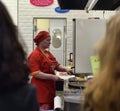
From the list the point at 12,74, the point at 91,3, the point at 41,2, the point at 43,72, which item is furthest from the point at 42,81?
the point at 41,2

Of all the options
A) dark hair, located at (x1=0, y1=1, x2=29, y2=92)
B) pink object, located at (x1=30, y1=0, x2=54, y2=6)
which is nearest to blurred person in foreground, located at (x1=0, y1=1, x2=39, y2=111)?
dark hair, located at (x1=0, y1=1, x2=29, y2=92)

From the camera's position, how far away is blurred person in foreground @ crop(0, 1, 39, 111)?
133 cm

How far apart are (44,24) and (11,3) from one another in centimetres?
86

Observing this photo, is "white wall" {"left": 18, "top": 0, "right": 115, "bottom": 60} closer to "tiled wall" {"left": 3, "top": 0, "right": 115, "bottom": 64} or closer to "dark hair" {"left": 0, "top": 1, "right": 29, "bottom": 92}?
"tiled wall" {"left": 3, "top": 0, "right": 115, "bottom": 64}

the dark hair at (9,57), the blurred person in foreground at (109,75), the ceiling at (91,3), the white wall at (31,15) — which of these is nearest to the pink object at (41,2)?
the white wall at (31,15)

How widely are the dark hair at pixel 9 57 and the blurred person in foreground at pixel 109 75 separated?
0.31 m

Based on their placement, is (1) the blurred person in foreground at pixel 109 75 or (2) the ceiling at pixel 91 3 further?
(2) the ceiling at pixel 91 3

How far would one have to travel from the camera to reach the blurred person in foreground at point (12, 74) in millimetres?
1334

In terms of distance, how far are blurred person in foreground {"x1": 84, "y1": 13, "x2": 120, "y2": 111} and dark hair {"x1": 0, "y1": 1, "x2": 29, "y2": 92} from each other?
311mm

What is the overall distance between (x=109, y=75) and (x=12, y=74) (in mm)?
395

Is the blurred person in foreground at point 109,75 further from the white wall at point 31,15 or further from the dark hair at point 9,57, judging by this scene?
the white wall at point 31,15

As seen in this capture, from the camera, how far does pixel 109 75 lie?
3.73 feet

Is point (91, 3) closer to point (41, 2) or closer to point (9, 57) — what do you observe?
point (9, 57)

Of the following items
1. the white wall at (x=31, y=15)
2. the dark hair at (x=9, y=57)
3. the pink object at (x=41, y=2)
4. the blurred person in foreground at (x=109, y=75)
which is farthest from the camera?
the white wall at (x=31, y=15)
